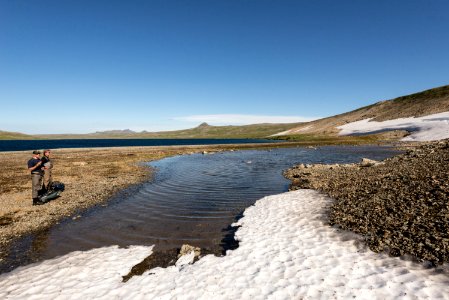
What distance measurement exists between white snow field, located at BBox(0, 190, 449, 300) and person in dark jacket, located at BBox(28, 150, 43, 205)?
→ 37.8 feet

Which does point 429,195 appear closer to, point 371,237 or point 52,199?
point 371,237

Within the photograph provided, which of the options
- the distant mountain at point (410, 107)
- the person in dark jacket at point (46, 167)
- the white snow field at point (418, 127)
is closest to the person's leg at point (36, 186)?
the person in dark jacket at point (46, 167)

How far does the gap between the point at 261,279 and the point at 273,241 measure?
3.44 metres

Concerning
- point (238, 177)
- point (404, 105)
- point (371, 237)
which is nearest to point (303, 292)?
point (371, 237)

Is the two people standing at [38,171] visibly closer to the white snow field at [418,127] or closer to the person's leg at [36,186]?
the person's leg at [36,186]

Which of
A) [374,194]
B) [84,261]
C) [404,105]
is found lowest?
[84,261]

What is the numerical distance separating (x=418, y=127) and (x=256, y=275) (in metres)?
115

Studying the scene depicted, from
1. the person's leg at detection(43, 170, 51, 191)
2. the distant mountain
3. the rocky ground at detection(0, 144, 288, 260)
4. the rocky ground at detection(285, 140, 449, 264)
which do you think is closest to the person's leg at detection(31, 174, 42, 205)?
the rocky ground at detection(0, 144, 288, 260)

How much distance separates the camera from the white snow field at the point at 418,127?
84.6m

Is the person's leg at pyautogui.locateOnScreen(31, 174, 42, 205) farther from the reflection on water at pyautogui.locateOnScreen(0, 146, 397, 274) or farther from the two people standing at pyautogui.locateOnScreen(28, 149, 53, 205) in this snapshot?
the reflection on water at pyautogui.locateOnScreen(0, 146, 397, 274)

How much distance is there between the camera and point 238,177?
34.4 metres

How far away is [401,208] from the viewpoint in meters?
14.6

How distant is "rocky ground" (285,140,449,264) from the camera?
11.0m

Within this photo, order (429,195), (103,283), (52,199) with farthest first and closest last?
(52,199) < (429,195) < (103,283)
